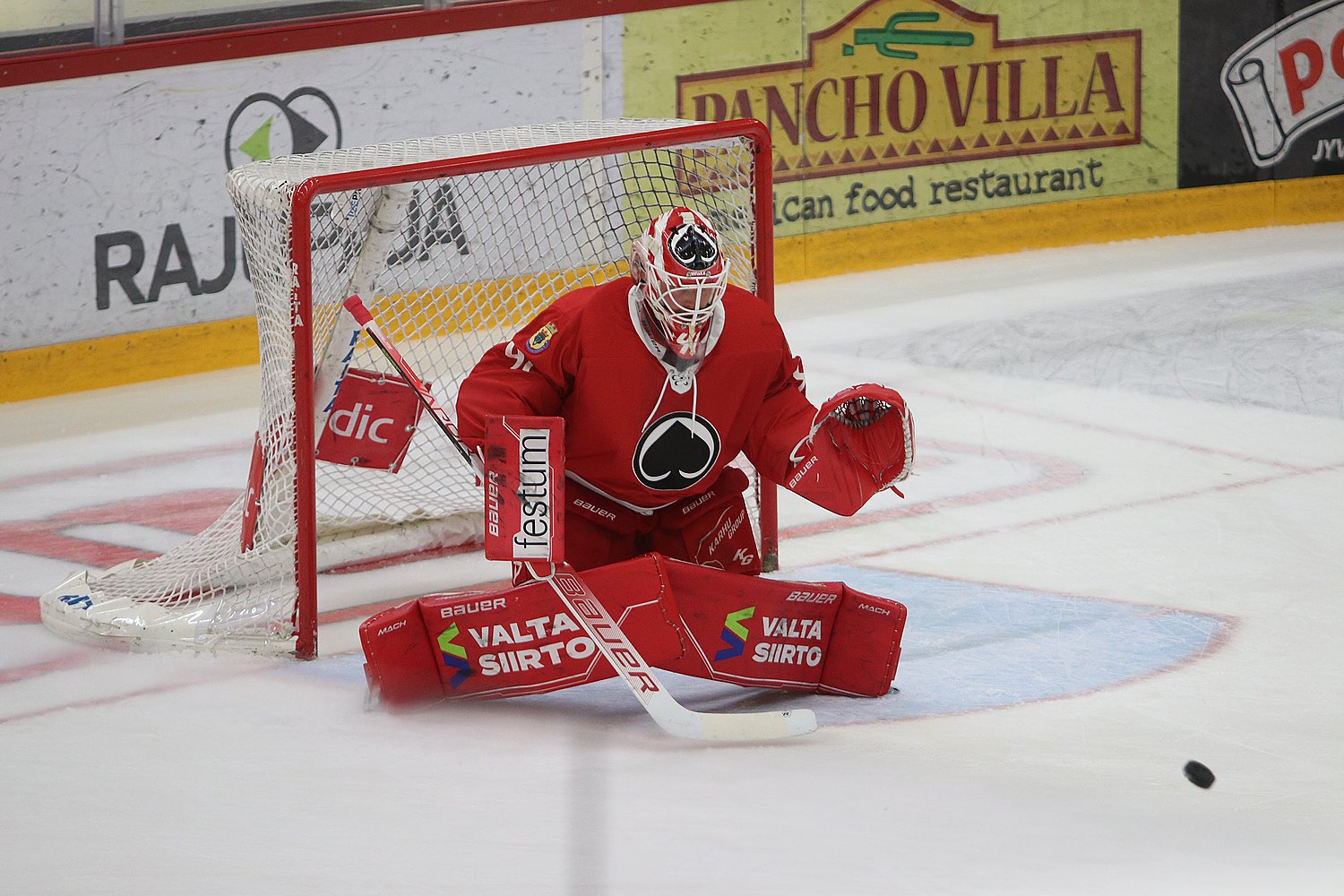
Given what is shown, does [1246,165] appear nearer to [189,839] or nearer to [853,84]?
[853,84]

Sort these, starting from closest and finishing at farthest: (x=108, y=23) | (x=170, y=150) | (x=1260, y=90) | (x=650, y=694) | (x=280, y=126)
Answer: (x=650, y=694)
(x=108, y=23)
(x=170, y=150)
(x=280, y=126)
(x=1260, y=90)

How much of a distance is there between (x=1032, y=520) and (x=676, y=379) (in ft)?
4.96

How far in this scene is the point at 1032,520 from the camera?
4.48 metres

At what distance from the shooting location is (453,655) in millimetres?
3240

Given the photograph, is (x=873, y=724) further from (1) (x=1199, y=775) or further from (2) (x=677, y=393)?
(2) (x=677, y=393)

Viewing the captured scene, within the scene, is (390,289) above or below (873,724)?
above

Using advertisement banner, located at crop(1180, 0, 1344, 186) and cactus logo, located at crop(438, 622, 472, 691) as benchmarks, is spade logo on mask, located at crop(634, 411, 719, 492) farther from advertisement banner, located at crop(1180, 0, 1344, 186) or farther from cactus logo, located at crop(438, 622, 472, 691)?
advertisement banner, located at crop(1180, 0, 1344, 186)

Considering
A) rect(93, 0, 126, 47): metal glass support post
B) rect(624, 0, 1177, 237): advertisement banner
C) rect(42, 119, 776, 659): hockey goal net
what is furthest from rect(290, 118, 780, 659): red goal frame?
rect(624, 0, 1177, 237): advertisement banner

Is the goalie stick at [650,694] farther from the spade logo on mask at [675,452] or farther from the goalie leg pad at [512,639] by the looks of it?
the spade logo on mask at [675,452]

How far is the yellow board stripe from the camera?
578cm

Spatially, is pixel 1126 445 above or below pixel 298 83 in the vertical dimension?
below

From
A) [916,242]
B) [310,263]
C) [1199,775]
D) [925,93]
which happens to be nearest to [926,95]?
[925,93]

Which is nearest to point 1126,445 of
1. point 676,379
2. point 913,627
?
point 913,627

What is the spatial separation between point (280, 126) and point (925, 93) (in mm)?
2815
